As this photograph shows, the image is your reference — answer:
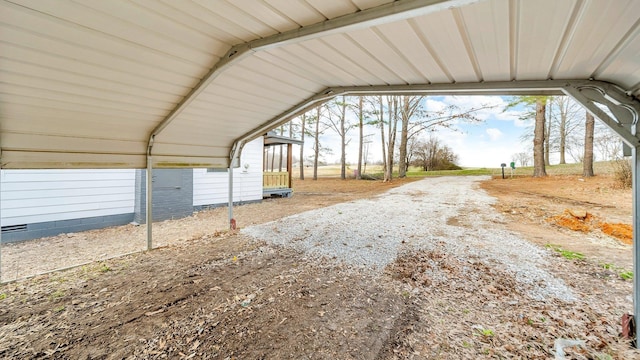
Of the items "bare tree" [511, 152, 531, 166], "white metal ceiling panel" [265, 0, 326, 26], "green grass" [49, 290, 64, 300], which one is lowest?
"green grass" [49, 290, 64, 300]

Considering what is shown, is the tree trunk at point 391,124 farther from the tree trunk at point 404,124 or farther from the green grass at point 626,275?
the green grass at point 626,275

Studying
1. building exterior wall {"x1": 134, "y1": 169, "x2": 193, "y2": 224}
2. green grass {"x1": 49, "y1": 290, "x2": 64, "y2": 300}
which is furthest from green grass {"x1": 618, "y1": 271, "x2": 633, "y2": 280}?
building exterior wall {"x1": 134, "y1": 169, "x2": 193, "y2": 224}

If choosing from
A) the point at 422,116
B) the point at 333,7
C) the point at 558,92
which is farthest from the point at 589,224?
the point at 422,116

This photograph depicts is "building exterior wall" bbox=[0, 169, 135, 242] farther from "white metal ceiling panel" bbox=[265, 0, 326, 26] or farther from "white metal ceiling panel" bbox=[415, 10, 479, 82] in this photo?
"white metal ceiling panel" bbox=[415, 10, 479, 82]

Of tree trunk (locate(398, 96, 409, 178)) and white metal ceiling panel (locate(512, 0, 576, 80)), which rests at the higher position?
tree trunk (locate(398, 96, 409, 178))

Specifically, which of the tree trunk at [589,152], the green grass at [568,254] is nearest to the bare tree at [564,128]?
the tree trunk at [589,152]

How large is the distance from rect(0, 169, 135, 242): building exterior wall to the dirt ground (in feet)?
4.43

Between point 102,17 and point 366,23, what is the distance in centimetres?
215

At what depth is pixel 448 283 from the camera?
3131 millimetres

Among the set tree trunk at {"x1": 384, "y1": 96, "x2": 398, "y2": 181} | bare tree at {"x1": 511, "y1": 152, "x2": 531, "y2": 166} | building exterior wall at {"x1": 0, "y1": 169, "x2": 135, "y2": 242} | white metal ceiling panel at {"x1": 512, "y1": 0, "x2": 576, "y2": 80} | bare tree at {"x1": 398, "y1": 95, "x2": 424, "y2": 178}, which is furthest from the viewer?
bare tree at {"x1": 511, "y1": 152, "x2": 531, "y2": 166}

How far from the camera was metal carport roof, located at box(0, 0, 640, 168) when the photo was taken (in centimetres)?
186

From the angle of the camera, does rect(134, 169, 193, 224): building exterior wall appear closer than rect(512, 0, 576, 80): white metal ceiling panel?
No

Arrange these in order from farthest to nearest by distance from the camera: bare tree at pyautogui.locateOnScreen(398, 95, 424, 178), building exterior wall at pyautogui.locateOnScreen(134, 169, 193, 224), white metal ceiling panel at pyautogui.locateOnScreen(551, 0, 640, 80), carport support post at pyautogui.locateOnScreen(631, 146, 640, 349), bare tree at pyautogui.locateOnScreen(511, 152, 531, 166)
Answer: bare tree at pyautogui.locateOnScreen(511, 152, 531, 166) < bare tree at pyautogui.locateOnScreen(398, 95, 424, 178) < building exterior wall at pyautogui.locateOnScreen(134, 169, 193, 224) < carport support post at pyautogui.locateOnScreen(631, 146, 640, 349) < white metal ceiling panel at pyautogui.locateOnScreen(551, 0, 640, 80)

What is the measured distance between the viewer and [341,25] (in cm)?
204
